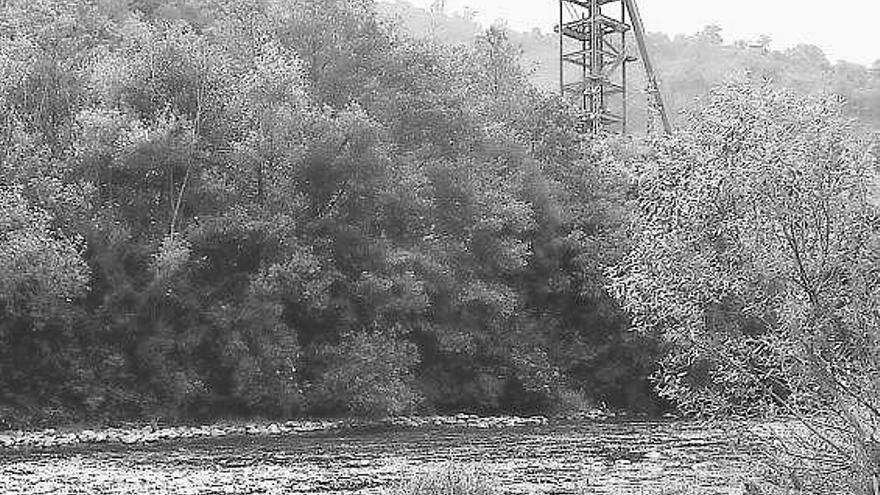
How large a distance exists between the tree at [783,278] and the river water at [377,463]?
359cm

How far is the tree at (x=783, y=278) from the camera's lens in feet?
34.2

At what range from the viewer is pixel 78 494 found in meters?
18.2

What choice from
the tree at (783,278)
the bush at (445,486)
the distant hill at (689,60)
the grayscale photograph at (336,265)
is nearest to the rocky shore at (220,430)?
the grayscale photograph at (336,265)

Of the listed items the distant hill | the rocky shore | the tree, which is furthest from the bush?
the distant hill

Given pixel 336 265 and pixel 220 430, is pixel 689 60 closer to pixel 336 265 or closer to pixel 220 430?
pixel 336 265

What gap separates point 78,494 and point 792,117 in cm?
1264

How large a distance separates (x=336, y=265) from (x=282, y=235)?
2.71 meters

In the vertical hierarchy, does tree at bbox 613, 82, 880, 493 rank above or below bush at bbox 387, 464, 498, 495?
above

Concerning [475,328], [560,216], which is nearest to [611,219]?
[560,216]

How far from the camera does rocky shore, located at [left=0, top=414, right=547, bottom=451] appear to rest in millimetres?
27188

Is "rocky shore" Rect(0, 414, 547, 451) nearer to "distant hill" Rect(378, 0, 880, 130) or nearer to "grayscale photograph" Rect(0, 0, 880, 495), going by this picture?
"grayscale photograph" Rect(0, 0, 880, 495)

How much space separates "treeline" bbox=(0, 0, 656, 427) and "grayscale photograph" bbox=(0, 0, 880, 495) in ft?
0.28

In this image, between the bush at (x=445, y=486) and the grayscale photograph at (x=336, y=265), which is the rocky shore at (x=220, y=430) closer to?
the grayscale photograph at (x=336, y=265)

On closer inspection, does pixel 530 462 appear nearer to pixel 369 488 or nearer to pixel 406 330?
pixel 369 488
